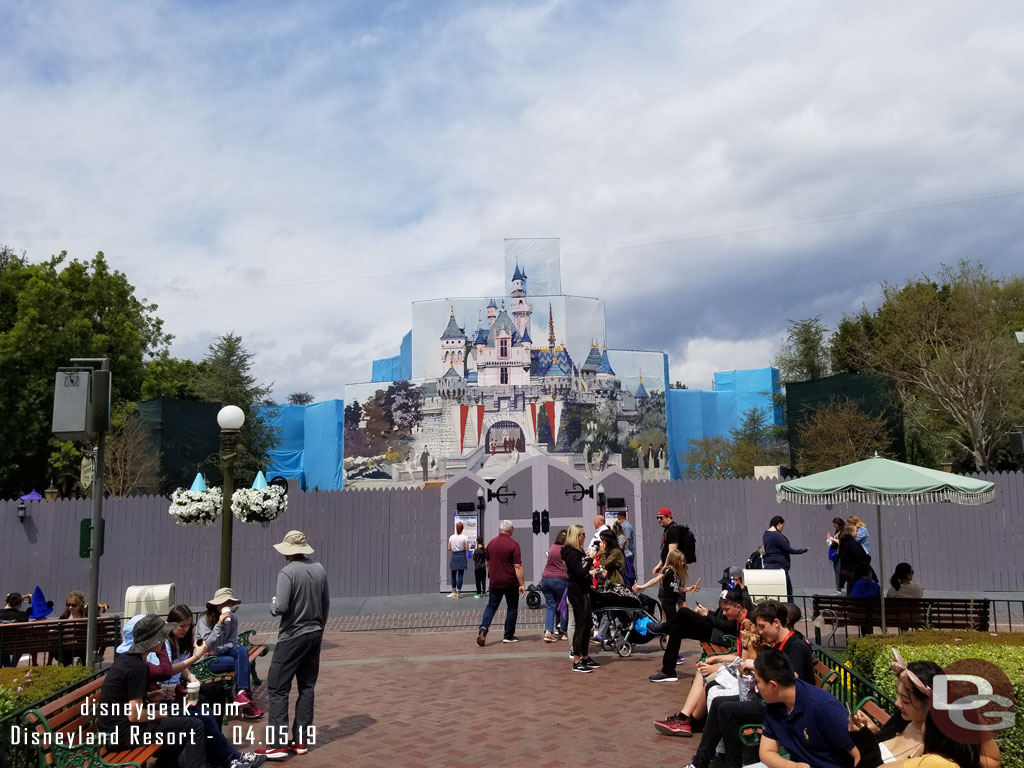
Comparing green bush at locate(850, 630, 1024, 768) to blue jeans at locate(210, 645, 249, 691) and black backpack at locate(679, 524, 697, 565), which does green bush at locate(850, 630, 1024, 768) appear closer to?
black backpack at locate(679, 524, 697, 565)

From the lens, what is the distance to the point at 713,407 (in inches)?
2450

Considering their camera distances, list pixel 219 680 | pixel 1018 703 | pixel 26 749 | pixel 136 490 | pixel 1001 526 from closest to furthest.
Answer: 1. pixel 26 749
2. pixel 1018 703
3. pixel 219 680
4. pixel 1001 526
5. pixel 136 490

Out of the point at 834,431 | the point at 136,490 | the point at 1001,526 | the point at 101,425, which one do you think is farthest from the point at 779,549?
the point at 136,490

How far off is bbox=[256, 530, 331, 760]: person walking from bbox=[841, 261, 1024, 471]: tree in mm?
26481

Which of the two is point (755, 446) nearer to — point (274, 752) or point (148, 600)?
point (148, 600)

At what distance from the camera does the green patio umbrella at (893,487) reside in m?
8.49

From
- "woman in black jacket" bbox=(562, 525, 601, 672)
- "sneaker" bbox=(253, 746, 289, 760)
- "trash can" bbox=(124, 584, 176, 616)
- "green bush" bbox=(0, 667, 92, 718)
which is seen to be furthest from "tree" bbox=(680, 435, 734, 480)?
"green bush" bbox=(0, 667, 92, 718)

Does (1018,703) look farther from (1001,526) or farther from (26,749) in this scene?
(1001,526)

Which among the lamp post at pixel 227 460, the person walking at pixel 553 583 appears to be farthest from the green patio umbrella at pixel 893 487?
the lamp post at pixel 227 460

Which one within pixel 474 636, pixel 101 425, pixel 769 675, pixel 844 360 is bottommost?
pixel 474 636

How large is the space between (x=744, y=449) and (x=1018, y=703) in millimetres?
38796

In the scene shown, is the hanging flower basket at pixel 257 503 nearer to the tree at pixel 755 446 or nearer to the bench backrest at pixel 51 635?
the bench backrest at pixel 51 635

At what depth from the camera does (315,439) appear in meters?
61.7

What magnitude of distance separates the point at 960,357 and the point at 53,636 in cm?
2752
